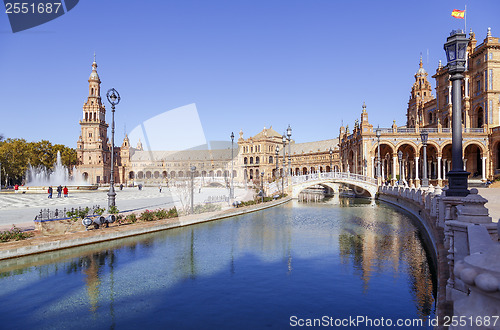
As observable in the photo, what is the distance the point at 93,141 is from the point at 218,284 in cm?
11218

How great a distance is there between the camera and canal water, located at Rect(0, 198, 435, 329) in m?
6.92

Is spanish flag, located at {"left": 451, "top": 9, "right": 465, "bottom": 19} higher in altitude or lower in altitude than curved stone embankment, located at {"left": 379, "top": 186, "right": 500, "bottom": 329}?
higher

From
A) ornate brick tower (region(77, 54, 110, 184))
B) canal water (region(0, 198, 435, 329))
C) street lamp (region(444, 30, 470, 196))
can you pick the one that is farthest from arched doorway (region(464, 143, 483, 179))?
ornate brick tower (region(77, 54, 110, 184))

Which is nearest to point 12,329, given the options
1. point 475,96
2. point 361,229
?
point 361,229

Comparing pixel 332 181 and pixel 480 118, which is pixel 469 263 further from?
pixel 480 118

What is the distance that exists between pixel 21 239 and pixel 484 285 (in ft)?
45.4

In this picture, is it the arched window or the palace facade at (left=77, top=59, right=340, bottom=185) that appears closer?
the arched window

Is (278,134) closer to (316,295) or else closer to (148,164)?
(148,164)

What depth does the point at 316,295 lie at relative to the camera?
809 cm

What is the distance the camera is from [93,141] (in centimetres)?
10862

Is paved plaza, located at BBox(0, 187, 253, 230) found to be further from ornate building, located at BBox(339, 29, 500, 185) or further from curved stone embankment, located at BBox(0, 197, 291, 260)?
ornate building, located at BBox(339, 29, 500, 185)

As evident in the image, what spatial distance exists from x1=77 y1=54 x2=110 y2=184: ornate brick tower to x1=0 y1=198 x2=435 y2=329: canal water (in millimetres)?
102098

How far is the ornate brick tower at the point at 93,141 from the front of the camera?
349ft

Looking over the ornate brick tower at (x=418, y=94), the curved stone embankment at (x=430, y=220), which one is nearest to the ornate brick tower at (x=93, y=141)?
the ornate brick tower at (x=418, y=94)
